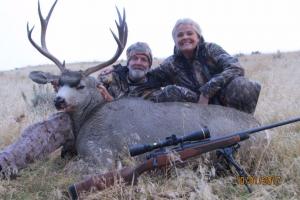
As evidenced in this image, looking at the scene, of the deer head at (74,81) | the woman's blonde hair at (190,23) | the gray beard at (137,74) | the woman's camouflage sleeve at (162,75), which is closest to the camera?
the deer head at (74,81)

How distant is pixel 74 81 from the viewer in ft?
17.4

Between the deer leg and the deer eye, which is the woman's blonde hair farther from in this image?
the deer leg

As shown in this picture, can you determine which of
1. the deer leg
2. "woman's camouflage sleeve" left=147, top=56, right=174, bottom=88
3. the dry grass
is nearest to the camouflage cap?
"woman's camouflage sleeve" left=147, top=56, right=174, bottom=88

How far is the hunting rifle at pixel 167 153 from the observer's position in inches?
142

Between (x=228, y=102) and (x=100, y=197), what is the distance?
2.54 meters

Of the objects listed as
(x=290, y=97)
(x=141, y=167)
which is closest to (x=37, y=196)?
(x=141, y=167)

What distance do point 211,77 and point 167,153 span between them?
240 centimetres

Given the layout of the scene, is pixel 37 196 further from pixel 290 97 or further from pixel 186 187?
pixel 290 97

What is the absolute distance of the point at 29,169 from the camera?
15.9 ft

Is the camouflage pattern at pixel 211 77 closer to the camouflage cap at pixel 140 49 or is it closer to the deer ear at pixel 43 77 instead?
the camouflage cap at pixel 140 49

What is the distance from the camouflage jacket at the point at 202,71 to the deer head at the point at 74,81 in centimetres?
98
